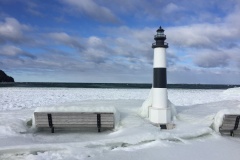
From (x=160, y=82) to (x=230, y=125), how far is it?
2.63 meters

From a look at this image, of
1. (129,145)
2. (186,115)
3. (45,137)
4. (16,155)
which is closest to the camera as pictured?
(16,155)

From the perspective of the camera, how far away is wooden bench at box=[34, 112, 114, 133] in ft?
27.8

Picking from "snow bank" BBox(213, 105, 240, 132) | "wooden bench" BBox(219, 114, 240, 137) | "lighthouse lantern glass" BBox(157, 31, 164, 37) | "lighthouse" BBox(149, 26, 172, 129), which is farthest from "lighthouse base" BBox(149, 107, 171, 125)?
"lighthouse lantern glass" BBox(157, 31, 164, 37)

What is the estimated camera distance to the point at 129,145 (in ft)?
23.5

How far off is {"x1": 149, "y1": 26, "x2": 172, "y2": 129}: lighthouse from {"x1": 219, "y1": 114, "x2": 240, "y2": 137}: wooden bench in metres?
1.76

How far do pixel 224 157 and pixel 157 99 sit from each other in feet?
11.6

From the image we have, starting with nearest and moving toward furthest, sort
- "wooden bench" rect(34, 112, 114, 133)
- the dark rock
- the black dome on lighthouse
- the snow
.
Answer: the snow → "wooden bench" rect(34, 112, 114, 133) → the black dome on lighthouse → the dark rock

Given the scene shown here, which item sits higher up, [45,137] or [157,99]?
[157,99]

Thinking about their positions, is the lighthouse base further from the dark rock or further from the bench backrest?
the dark rock

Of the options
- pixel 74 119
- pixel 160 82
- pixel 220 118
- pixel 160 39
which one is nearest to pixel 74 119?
pixel 74 119

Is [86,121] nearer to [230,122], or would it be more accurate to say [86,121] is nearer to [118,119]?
[118,119]

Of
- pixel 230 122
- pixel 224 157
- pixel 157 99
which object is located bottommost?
pixel 224 157

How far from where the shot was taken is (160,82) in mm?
9555

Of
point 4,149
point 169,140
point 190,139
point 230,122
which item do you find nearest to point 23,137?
point 4,149
